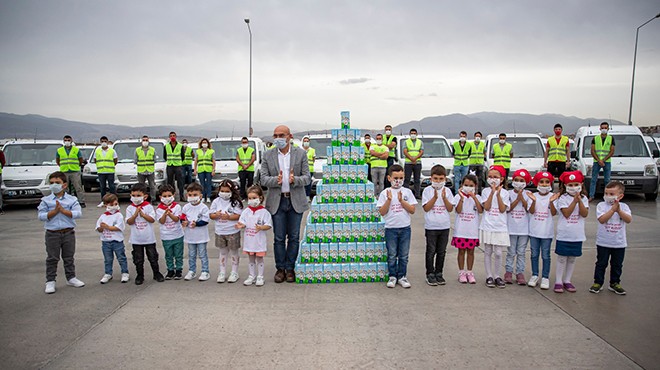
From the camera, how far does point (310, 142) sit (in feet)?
54.4

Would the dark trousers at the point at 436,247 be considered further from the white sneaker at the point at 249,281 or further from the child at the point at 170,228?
the child at the point at 170,228

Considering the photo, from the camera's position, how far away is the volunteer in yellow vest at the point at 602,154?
504 inches

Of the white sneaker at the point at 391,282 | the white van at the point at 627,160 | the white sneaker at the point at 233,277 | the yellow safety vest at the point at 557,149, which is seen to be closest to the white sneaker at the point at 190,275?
the white sneaker at the point at 233,277

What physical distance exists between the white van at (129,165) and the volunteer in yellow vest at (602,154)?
1266cm

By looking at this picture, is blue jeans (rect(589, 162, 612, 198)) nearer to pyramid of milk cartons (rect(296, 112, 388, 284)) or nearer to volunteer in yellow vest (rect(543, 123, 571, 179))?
volunteer in yellow vest (rect(543, 123, 571, 179))

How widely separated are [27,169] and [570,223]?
14.0m

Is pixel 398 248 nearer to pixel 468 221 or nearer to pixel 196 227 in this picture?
pixel 468 221

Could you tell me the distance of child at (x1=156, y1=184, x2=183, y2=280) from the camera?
646 cm

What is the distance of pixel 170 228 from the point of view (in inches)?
256

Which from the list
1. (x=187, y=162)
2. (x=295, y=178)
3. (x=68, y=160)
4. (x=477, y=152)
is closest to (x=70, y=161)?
(x=68, y=160)

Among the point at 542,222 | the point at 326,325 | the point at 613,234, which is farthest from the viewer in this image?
the point at 542,222

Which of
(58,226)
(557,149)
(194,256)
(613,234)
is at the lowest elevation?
(194,256)

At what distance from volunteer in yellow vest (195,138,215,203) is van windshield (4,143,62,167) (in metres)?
4.33

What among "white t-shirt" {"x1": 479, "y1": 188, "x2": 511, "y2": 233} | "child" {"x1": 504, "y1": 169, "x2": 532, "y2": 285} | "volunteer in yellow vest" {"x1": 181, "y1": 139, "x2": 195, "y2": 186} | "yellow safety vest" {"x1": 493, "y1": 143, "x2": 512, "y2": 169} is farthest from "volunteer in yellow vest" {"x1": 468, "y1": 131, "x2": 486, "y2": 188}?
"volunteer in yellow vest" {"x1": 181, "y1": 139, "x2": 195, "y2": 186}
